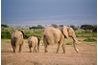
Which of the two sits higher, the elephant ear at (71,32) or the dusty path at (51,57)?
the elephant ear at (71,32)

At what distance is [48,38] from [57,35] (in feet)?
0.29

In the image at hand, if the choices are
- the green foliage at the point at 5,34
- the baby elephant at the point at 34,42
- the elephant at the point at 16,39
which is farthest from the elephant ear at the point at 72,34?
the green foliage at the point at 5,34

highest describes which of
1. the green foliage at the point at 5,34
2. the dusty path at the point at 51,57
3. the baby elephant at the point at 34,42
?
the green foliage at the point at 5,34

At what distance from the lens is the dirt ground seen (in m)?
1.85

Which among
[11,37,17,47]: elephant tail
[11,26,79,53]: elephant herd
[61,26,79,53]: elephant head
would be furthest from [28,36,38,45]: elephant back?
[61,26,79,53]: elephant head

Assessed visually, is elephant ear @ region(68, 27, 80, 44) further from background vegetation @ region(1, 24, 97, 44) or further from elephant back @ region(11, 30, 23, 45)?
elephant back @ region(11, 30, 23, 45)

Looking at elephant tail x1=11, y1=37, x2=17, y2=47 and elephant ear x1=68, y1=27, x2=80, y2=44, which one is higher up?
elephant ear x1=68, y1=27, x2=80, y2=44

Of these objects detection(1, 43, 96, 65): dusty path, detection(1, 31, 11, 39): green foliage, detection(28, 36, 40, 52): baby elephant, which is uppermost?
detection(1, 31, 11, 39): green foliage

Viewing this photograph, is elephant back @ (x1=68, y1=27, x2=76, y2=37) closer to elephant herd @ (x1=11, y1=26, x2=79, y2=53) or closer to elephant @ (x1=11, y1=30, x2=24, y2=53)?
elephant herd @ (x1=11, y1=26, x2=79, y2=53)

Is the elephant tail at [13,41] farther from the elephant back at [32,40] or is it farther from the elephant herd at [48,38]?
Result: the elephant back at [32,40]

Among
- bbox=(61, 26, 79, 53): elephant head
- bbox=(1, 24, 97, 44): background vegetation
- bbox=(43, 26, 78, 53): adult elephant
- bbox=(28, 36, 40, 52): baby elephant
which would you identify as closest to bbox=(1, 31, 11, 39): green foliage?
bbox=(1, 24, 97, 44): background vegetation

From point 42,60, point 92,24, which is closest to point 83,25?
point 92,24

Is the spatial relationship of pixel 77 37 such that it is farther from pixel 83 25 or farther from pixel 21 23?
pixel 21 23

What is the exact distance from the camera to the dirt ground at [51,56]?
72.8 inches
